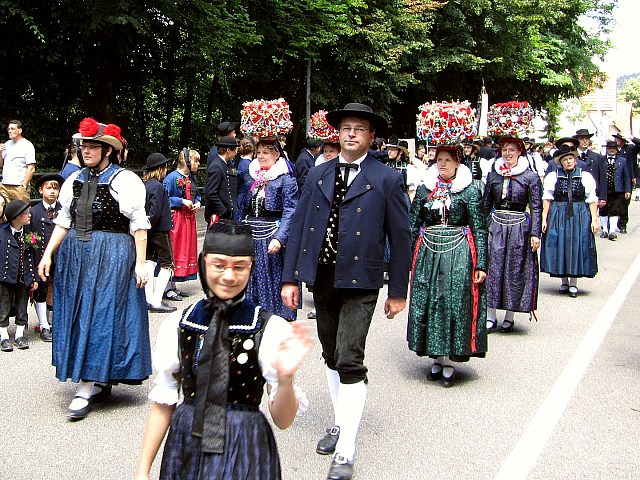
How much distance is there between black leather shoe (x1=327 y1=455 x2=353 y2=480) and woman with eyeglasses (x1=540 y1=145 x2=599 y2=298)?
253 inches

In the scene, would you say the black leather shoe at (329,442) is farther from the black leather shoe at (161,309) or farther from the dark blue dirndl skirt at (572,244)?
the dark blue dirndl skirt at (572,244)

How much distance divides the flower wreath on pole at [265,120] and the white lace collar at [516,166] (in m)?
2.13

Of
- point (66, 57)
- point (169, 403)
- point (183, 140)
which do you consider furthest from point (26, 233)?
point (183, 140)

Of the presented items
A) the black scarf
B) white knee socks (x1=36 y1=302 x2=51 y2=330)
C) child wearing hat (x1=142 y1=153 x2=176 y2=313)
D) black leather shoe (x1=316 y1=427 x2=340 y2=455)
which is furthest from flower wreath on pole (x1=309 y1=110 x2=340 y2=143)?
the black scarf

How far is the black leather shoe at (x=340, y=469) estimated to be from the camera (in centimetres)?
454

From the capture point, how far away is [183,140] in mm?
22062

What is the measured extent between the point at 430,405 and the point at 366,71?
699 inches

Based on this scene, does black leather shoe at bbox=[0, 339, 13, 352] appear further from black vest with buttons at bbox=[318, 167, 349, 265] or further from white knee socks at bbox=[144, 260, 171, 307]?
black vest with buttons at bbox=[318, 167, 349, 265]

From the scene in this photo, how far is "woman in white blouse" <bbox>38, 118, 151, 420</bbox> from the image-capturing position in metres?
5.55

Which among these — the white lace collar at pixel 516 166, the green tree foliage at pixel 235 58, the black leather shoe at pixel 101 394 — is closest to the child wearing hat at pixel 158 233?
the black leather shoe at pixel 101 394

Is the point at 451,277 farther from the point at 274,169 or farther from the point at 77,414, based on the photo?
the point at 77,414

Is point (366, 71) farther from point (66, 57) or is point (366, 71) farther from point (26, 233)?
point (26, 233)

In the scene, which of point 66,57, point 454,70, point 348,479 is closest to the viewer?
point 348,479

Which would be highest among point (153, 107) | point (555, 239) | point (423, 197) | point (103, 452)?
point (153, 107)
